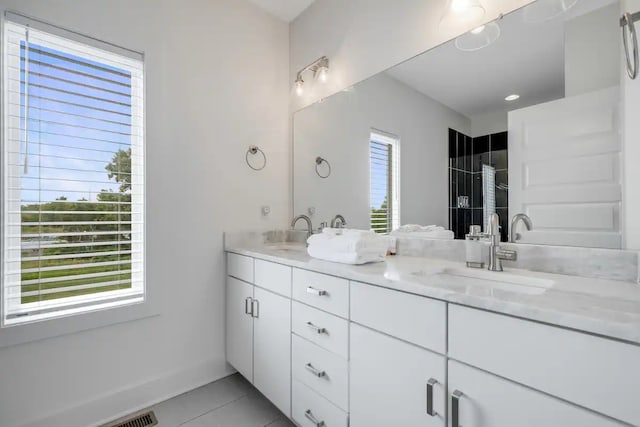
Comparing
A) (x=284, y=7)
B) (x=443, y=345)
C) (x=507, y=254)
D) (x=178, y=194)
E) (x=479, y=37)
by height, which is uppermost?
(x=284, y=7)

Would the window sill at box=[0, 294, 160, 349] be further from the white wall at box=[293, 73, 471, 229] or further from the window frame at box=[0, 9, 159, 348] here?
the white wall at box=[293, 73, 471, 229]

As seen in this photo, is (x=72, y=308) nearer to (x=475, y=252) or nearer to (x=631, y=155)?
(x=475, y=252)

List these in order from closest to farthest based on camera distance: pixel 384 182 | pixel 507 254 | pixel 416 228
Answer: pixel 507 254 < pixel 416 228 < pixel 384 182

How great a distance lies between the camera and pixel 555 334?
69 cm

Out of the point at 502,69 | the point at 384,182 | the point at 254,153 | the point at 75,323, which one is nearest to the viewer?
the point at 502,69

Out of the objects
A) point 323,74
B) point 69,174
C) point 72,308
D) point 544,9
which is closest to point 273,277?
point 72,308

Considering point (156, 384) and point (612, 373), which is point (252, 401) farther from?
point (612, 373)

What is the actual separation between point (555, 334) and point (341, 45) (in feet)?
6.45

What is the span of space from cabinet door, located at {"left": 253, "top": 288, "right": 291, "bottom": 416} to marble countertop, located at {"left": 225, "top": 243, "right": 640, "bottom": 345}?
315mm

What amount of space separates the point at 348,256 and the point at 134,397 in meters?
1.48

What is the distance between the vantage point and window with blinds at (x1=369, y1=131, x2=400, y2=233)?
1784 mm

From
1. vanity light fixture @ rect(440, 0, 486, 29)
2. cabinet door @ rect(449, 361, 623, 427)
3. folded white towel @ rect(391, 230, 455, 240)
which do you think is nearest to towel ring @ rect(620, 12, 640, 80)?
vanity light fixture @ rect(440, 0, 486, 29)

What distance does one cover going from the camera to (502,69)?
1.35m

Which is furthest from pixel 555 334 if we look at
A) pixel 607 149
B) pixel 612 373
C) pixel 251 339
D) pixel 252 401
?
pixel 252 401
